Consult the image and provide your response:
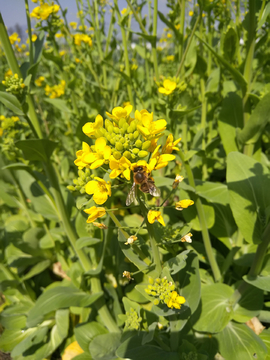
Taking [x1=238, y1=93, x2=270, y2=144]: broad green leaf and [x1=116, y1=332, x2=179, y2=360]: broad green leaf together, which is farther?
[x1=238, y1=93, x2=270, y2=144]: broad green leaf

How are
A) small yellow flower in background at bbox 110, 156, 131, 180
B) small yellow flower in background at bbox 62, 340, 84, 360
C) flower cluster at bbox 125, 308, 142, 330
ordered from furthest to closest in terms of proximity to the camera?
small yellow flower in background at bbox 62, 340, 84, 360
flower cluster at bbox 125, 308, 142, 330
small yellow flower in background at bbox 110, 156, 131, 180

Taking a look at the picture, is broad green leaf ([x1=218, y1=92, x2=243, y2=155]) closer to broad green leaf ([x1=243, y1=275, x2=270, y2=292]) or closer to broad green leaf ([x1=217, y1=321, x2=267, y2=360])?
broad green leaf ([x1=243, y1=275, x2=270, y2=292])

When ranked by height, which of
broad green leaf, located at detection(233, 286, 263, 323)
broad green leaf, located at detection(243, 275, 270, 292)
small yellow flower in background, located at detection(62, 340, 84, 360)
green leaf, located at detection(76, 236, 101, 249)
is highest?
green leaf, located at detection(76, 236, 101, 249)

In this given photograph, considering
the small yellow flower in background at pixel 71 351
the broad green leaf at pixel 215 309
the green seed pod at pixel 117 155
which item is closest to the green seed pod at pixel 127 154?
the green seed pod at pixel 117 155

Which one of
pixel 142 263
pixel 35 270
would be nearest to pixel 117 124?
pixel 142 263

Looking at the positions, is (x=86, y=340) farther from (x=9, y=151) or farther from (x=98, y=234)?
(x=9, y=151)

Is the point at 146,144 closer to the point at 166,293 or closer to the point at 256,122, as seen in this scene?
the point at 166,293

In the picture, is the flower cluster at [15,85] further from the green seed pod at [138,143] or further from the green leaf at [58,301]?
the green leaf at [58,301]

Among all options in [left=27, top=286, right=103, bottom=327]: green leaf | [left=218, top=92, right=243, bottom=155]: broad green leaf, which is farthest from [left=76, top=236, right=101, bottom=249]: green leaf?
[left=218, top=92, right=243, bottom=155]: broad green leaf
